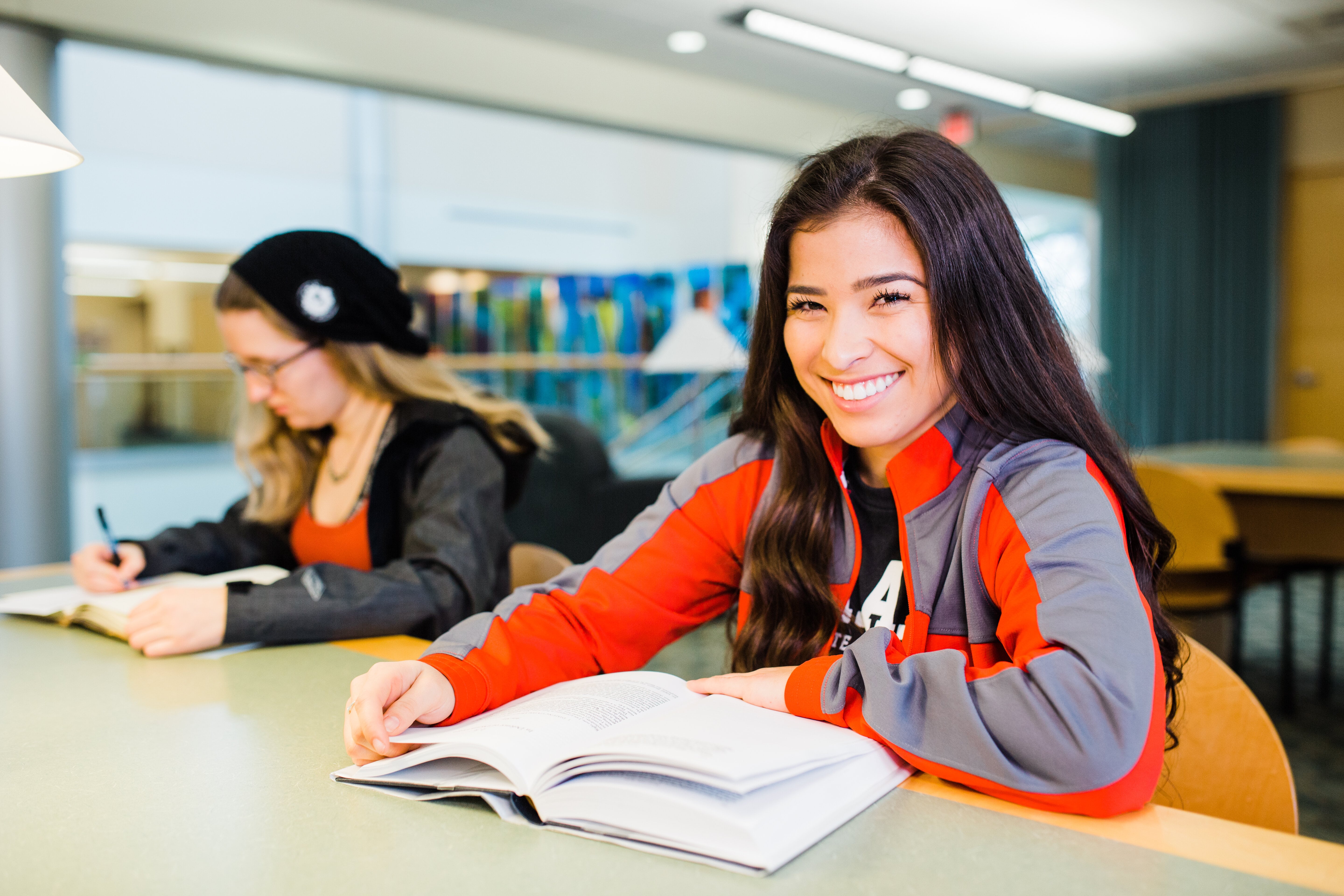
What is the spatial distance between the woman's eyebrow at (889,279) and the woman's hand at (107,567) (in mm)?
1159

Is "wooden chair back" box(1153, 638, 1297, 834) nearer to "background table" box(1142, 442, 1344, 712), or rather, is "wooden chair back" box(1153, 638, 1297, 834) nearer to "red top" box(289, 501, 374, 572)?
"red top" box(289, 501, 374, 572)

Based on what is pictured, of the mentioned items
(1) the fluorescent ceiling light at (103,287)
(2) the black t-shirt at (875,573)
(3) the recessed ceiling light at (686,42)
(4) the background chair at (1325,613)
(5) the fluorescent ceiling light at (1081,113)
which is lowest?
(4) the background chair at (1325,613)

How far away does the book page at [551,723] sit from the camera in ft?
2.44

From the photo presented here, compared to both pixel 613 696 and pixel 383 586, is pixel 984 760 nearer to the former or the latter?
pixel 613 696

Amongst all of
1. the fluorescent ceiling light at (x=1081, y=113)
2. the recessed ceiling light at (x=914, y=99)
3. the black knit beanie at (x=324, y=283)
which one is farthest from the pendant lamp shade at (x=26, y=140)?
the recessed ceiling light at (x=914, y=99)

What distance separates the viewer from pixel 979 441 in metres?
0.98

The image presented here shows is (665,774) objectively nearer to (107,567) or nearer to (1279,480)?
(107,567)

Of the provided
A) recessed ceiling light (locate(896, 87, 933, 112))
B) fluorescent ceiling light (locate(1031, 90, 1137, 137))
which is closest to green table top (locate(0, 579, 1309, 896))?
fluorescent ceiling light (locate(1031, 90, 1137, 137))

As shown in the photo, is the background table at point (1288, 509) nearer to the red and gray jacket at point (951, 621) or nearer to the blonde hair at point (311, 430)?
the blonde hair at point (311, 430)

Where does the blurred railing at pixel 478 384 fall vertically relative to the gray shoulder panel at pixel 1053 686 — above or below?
above

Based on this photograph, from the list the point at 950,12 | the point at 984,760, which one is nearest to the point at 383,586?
the point at 984,760

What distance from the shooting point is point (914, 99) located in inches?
228

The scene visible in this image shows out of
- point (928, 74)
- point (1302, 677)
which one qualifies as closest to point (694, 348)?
point (928, 74)

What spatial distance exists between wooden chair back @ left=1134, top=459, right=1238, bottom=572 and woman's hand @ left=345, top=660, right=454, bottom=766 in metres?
2.51
